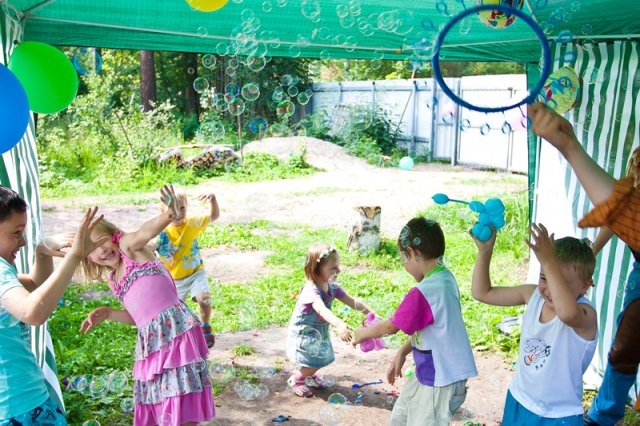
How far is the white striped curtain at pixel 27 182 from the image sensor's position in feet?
12.0

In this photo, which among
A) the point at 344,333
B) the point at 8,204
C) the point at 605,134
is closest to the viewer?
the point at 8,204

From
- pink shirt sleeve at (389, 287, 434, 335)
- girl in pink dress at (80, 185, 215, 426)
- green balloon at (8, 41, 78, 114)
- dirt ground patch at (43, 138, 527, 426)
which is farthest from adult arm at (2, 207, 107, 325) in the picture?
dirt ground patch at (43, 138, 527, 426)

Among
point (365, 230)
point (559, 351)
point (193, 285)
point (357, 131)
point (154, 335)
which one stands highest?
point (357, 131)

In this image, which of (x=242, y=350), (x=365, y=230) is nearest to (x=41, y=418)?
(x=242, y=350)

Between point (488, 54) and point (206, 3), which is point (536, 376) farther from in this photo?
point (488, 54)

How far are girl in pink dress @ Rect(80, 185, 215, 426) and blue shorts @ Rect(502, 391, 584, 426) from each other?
1.55m

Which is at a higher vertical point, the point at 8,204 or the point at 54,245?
the point at 8,204

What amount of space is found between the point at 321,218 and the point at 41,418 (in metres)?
8.55

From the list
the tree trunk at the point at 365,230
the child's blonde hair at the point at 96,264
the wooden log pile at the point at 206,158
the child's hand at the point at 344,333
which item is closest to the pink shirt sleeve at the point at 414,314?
the child's hand at the point at 344,333

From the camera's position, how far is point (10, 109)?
9.59ft

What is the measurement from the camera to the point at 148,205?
1178 centimetres

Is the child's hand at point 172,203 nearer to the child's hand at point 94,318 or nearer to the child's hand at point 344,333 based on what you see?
the child's hand at point 94,318

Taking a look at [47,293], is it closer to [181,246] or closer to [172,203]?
[172,203]

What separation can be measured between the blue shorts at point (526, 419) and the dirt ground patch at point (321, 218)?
1.56m
